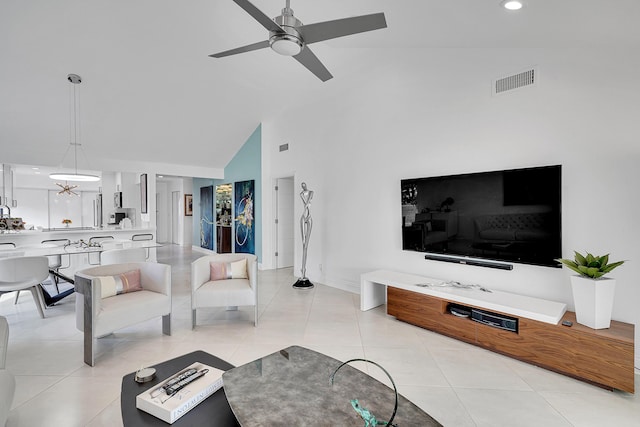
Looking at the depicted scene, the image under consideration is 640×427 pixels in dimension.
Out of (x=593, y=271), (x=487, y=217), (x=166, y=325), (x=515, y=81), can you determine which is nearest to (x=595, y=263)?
(x=593, y=271)

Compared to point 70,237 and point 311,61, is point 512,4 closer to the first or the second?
point 311,61

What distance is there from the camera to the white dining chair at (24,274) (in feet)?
10.7

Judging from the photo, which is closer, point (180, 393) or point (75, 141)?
point (180, 393)

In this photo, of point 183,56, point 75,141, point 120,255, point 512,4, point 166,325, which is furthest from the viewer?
point 75,141

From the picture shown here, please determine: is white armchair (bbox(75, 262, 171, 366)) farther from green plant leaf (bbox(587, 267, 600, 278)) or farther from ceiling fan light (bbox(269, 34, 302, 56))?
green plant leaf (bbox(587, 267, 600, 278))

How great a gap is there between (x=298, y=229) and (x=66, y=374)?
3723 mm

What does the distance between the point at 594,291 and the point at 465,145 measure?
1819 mm

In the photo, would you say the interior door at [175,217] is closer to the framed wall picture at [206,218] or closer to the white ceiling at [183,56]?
the framed wall picture at [206,218]

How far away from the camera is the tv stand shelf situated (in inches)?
82.0

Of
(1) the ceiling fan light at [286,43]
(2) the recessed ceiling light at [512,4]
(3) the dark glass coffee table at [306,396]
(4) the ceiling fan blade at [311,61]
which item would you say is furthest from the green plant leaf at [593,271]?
(1) the ceiling fan light at [286,43]

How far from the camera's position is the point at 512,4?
219cm

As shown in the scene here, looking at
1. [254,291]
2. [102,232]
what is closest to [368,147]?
[254,291]

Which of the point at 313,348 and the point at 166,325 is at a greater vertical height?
the point at 166,325

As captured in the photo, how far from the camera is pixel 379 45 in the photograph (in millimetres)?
3748
